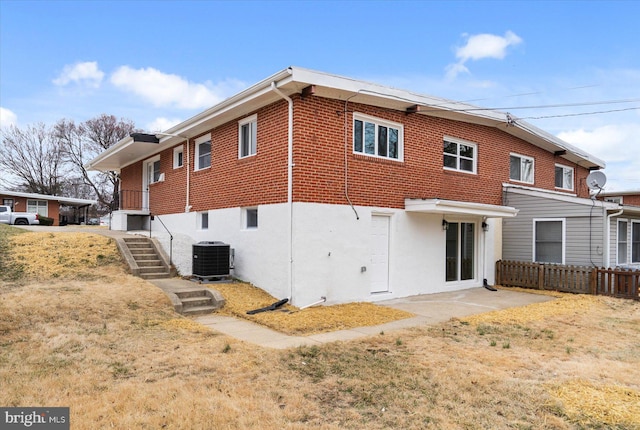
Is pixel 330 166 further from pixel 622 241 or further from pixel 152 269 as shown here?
pixel 622 241

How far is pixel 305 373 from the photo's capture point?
572 centimetres

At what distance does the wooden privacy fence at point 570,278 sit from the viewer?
12578 mm

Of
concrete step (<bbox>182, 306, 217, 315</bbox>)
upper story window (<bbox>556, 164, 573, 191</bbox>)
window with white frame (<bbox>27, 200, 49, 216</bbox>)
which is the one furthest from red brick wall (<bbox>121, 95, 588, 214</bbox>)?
window with white frame (<bbox>27, 200, 49, 216</bbox>)

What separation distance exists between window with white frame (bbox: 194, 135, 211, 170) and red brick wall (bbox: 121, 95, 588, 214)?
308mm

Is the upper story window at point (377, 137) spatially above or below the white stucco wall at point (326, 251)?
above

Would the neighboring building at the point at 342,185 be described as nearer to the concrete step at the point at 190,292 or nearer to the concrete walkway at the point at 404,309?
the concrete walkway at the point at 404,309

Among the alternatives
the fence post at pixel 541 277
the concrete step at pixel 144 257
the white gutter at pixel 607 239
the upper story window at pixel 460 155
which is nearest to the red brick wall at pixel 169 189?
the concrete step at pixel 144 257

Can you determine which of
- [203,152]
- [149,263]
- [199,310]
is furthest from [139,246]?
[199,310]

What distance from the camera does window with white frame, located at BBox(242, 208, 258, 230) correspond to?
39.5 ft

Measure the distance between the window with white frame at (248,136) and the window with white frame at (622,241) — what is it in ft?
42.3

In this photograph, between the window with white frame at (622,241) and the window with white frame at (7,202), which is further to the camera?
the window with white frame at (7,202)

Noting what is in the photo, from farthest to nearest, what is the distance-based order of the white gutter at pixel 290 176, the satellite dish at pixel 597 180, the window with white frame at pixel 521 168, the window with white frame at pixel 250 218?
the window with white frame at pixel 521 168 → the satellite dish at pixel 597 180 → the window with white frame at pixel 250 218 → the white gutter at pixel 290 176

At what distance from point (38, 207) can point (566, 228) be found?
4122 cm

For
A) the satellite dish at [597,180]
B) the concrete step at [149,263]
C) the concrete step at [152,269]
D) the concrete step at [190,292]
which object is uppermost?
the satellite dish at [597,180]
